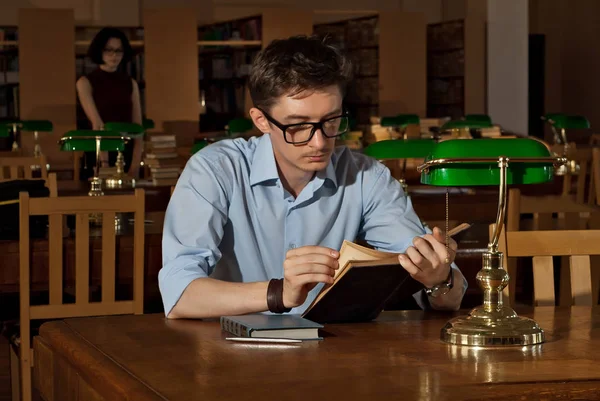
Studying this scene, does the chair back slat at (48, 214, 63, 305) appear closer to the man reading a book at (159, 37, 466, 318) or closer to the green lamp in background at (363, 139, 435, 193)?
the man reading a book at (159, 37, 466, 318)

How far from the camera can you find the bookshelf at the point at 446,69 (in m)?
12.3

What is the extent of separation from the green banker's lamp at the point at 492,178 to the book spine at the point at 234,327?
1.10 feet

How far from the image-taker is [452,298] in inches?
87.8

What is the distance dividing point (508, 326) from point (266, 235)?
69 centimetres

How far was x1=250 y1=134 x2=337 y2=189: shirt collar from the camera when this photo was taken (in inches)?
94.1

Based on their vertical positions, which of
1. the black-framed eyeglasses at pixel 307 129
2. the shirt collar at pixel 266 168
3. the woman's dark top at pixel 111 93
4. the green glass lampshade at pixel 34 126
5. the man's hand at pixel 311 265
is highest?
the woman's dark top at pixel 111 93

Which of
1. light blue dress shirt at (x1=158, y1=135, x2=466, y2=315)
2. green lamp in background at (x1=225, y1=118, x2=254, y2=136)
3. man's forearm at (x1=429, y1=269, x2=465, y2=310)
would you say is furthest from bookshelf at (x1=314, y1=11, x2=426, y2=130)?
man's forearm at (x1=429, y1=269, x2=465, y2=310)

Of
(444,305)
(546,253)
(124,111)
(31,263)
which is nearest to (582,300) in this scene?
(546,253)

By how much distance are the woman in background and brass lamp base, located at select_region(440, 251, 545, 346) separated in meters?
6.11

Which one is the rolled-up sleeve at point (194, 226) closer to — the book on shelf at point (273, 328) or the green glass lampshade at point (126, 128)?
the book on shelf at point (273, 328)

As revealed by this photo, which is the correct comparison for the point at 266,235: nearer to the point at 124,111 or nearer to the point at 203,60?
the point at 124,111

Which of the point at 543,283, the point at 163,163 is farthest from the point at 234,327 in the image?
the point at 163,163

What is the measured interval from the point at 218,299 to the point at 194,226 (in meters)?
0.21

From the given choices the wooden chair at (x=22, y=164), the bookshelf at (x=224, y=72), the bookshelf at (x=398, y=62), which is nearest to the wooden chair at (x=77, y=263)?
the wooden chair at (x=22, y=164)
